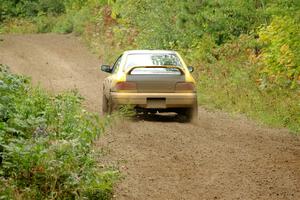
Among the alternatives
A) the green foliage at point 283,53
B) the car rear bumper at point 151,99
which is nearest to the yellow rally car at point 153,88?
the car rear bumper at point 151,99

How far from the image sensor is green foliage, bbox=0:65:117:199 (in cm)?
727

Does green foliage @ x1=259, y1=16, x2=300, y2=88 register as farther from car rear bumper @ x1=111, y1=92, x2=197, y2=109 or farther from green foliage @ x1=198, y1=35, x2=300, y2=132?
car rear bumper @ x1=111, y1=92, x2=197, y2=109

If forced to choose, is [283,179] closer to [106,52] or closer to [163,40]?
[163,40]

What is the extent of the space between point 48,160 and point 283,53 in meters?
9.57

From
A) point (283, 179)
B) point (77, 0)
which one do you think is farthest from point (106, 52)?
point (283, 179)

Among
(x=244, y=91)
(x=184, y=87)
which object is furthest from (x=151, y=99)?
(x=244, y=91)

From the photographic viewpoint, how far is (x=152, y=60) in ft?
46.5

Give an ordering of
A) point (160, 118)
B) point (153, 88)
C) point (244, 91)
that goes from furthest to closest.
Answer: point (244, 91), point (160, 118), point (153, 88)

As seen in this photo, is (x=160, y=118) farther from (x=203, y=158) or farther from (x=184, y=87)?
(x=203, y=158)

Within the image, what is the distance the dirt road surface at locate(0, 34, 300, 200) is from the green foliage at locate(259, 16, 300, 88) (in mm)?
2008

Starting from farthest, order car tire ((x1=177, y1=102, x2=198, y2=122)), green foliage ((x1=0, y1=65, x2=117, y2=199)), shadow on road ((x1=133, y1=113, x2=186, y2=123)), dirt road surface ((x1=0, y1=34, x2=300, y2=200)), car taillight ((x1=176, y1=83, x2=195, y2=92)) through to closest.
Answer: shadow on road ((x1=133, y1=113, x2=186, y2=123)), car tire ((x1=177, y1=102, x2=198, y2=122)), car taillight ((x1=176, y1=83, x2=195, y2=92)), dirt road surface ((x1=0, y1=34, x2=300, y2=200)), green foliage ((x1=0, y1=65, x2=117, y2=199))

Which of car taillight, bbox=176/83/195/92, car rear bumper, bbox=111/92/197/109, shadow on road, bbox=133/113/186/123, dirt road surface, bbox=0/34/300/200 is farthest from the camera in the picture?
shadow on road, bbox=133/113/186/123

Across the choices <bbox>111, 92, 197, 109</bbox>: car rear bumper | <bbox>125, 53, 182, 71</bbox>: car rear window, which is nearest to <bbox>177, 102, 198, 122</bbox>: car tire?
<bbox>111, 92, 197, 109</bbox>: car rear bumper

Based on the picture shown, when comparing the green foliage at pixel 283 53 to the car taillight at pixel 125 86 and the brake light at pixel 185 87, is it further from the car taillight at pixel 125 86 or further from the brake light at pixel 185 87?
the car taillight at pixel 125 86
